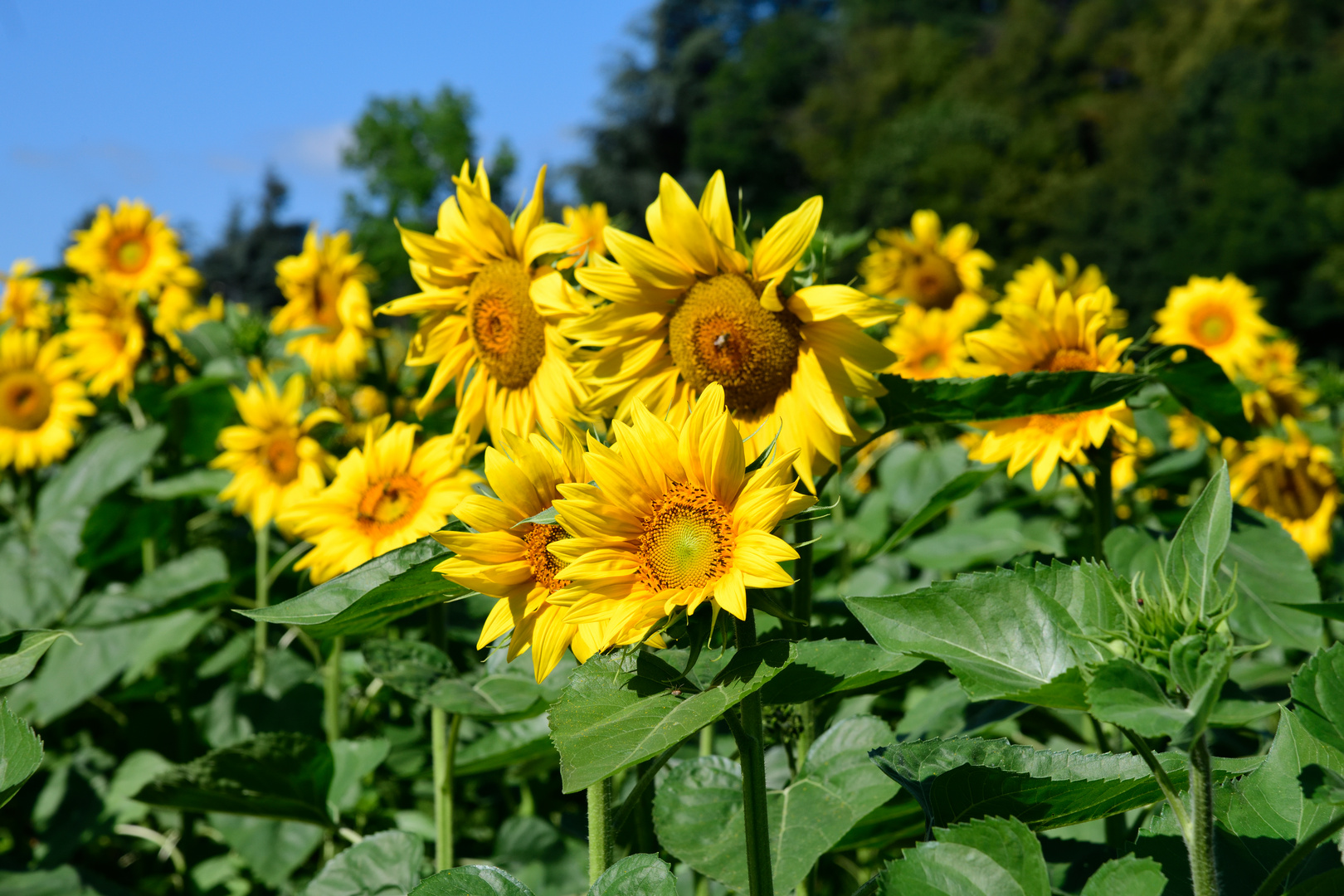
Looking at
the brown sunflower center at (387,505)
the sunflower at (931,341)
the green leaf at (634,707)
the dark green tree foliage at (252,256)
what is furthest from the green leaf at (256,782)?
the dark green tree foliage at (252,256)

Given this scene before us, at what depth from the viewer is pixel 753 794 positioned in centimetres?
103

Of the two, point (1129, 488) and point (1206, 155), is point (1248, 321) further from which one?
point (1206, 155)

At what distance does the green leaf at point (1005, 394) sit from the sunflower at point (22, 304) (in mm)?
3304

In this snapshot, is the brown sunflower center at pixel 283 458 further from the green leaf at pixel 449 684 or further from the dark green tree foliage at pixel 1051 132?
the dark green tree foliage at pixel 1051 132

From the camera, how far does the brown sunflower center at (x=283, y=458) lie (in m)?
2.40

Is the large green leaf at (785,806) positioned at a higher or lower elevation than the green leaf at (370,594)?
lower

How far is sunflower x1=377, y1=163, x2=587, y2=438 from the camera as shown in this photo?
4.72 feet

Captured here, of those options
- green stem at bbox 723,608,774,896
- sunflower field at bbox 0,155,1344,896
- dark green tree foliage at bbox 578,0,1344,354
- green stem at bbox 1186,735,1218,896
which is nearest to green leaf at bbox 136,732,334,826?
sunflower field at bbox 0,155,1344,896

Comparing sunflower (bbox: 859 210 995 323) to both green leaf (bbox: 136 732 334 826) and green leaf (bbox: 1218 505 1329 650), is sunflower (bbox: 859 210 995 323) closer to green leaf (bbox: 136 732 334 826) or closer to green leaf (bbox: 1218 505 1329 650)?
green leaf (bbox: 1218 505 1329 650)

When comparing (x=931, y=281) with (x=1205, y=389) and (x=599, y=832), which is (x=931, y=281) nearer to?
(x=1205, y=389)

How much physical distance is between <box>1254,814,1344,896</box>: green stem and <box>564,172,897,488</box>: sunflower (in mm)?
593

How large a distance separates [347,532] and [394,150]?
41.2m

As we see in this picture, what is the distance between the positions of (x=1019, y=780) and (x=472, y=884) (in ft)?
1.78

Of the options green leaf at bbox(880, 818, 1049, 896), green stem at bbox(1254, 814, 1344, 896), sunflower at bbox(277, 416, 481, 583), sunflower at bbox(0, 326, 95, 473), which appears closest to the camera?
green stem at bbox(1254, 814, 1344, 896)
